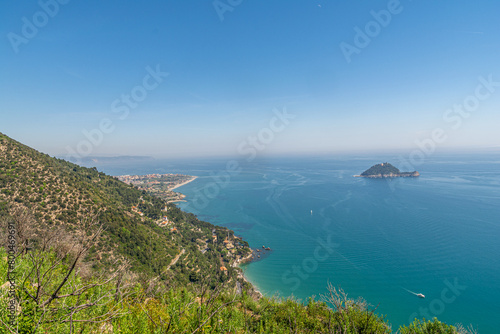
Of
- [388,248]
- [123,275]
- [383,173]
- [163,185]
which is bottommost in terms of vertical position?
[388,248]

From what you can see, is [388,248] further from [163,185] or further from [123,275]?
[163,185]

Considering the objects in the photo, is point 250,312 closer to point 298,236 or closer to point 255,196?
point 298,236

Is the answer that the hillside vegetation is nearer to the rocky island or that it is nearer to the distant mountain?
the distant mountain

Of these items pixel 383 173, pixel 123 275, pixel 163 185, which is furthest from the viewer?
pixel 383 173

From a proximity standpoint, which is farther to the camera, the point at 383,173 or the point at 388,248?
the point at 383,173

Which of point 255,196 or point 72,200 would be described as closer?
point 72,200

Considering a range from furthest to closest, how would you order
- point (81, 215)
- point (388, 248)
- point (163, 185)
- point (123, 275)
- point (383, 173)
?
1. point (383, 173)
2. point (163, 185)
3. point (388, 248)
4. point (81, 215)
5. point (123, 275)

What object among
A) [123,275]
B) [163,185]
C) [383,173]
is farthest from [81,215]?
[383,173]

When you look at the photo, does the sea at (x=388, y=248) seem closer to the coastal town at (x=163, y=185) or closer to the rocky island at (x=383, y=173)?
the coastal town at (x=163, y=185)

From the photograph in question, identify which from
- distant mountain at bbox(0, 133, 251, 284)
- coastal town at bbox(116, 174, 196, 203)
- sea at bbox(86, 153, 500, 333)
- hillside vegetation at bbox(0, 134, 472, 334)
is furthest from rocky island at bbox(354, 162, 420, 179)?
distant mountain at bbox(0, 133, 251, 284)

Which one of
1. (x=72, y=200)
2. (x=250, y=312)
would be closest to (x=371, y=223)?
(x=250, y=312)

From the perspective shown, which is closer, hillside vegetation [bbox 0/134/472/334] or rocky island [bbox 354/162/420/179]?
hillside vegetation [bbox 0/134/472/334]
